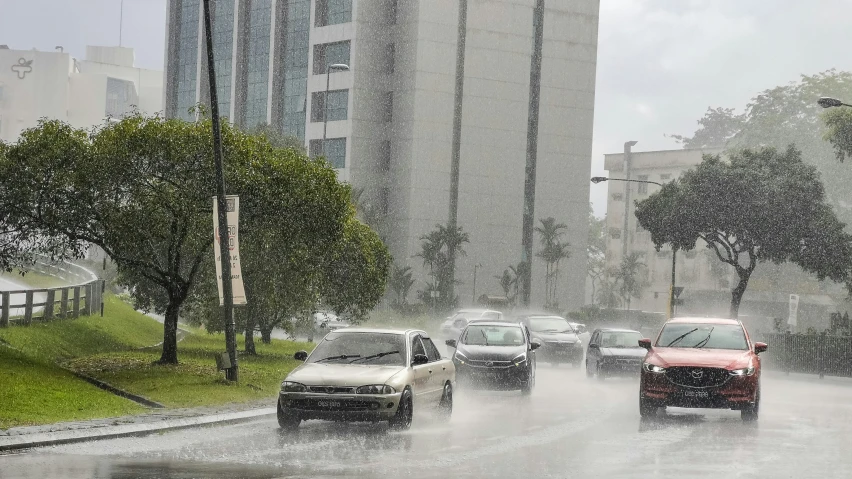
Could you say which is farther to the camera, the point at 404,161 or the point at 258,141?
the point at 404,161

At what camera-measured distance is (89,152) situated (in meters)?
27.6

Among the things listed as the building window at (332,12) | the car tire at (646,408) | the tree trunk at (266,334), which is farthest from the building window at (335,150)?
the car tire at (646,408)

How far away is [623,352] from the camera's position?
34.2 metres

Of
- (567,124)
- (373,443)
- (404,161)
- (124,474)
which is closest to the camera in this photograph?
(124,474)

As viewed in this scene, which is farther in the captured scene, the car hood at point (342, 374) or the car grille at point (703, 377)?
the car grille at point (703, 377)

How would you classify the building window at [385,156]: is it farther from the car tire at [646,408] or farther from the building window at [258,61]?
the car tire at [646,408]

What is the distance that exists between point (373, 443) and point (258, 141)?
47.8 ft

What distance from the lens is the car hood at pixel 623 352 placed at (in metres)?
34.1

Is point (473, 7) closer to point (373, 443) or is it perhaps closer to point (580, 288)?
point (580, 288)

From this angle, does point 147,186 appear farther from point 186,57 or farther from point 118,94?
point 118,94

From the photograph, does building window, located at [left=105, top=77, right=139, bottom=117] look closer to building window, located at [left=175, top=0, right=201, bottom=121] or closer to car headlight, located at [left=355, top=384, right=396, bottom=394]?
building window, located at [left=175, top=0, right=201, bottom=121]

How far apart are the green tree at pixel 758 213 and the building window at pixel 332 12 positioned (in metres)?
49.0

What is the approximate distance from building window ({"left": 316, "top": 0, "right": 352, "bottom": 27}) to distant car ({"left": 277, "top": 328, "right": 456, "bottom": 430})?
83724 mm

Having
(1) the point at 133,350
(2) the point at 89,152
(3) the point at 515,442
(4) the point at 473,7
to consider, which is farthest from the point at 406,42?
(3) the point at 515,442
